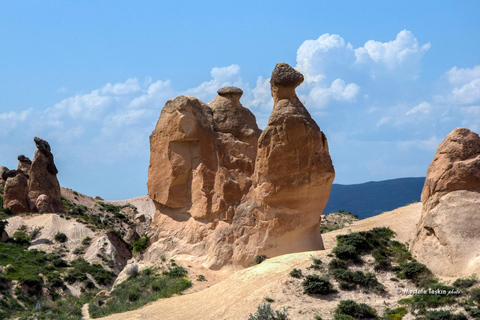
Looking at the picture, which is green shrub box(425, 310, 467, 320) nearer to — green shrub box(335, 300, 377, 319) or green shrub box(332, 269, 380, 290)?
green shrub box(335, 300, 377, 319)

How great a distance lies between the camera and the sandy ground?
62.3ft

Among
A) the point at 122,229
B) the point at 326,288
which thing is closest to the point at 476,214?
the point at 326,288

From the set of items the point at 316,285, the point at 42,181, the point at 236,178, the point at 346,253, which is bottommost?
the point at 316,285

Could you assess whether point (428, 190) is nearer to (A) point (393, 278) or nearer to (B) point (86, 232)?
(A) point (393, 278)

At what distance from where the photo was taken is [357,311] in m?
18.3

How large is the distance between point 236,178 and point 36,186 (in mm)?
30238

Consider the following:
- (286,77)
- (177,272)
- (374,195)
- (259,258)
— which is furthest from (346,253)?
(374,195)

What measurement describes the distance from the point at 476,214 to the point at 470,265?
5.57 feet

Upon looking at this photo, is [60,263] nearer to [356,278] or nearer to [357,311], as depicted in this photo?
[356,278]

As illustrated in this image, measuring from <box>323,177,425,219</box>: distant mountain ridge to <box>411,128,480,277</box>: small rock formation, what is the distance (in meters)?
93.9

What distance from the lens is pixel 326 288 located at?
19656mm

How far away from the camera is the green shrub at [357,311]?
18250 mm

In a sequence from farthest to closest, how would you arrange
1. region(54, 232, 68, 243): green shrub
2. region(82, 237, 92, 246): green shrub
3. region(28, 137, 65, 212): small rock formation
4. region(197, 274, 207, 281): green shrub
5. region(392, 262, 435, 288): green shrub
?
region(28, 137, 65, 212): small rock formation → region(82, 237, 92, 246): green shrub → region(54, 232, 68, 243): green shrub → region(197, 274, 207, 281): green shrub → region(392, 262, 435, 288): green shrub

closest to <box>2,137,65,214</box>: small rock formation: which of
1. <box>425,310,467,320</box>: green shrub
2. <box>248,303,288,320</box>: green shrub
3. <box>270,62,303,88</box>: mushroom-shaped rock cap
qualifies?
<box>270,62,303,88</box>: mushroom-shaped rock cap
